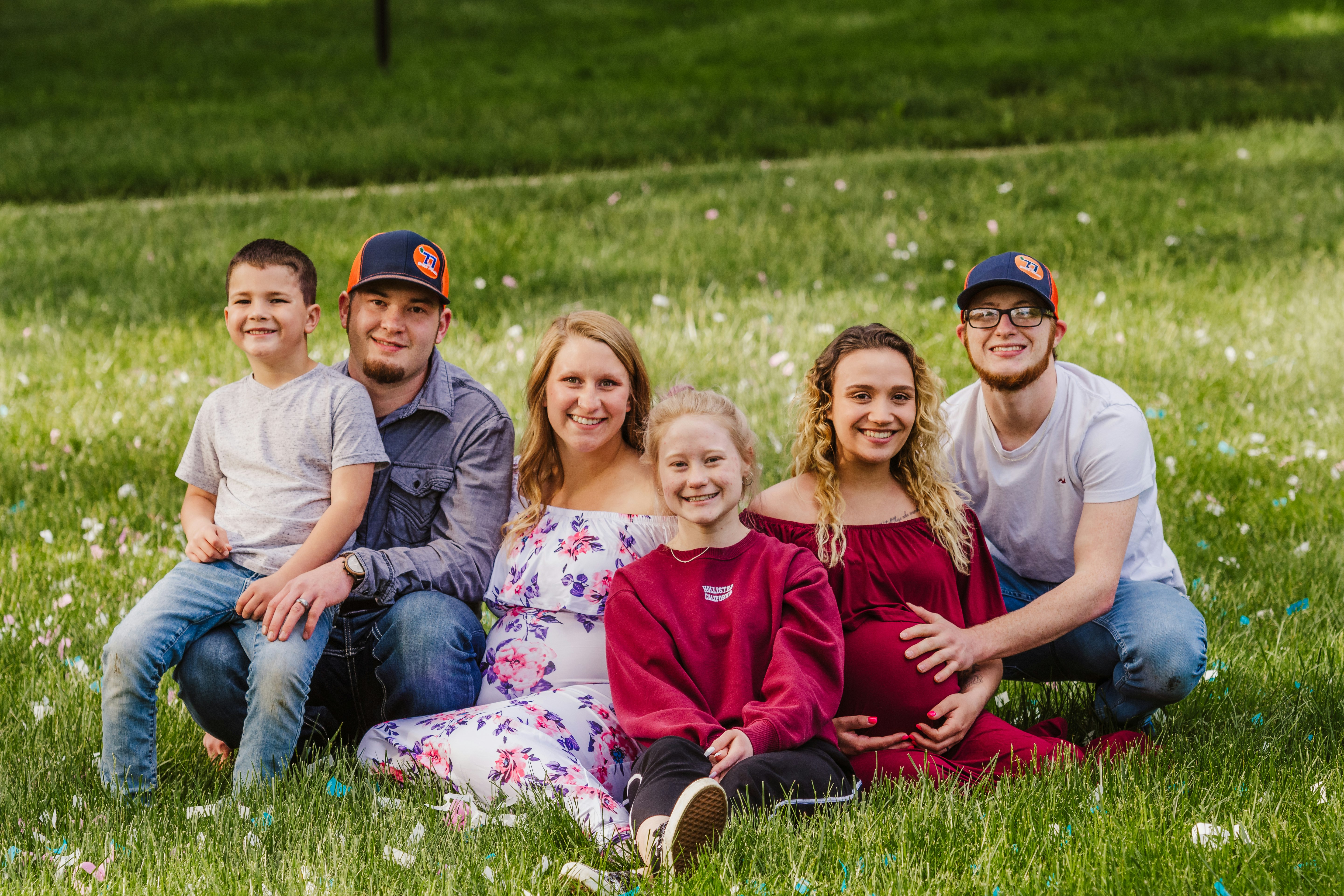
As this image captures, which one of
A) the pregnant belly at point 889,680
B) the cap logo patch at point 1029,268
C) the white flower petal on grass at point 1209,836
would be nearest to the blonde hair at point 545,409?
the pregnant belly at point 889,680

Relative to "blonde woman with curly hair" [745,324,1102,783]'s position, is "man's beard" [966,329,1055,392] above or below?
above

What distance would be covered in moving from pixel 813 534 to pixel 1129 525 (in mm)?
974

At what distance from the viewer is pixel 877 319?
7.86 metres

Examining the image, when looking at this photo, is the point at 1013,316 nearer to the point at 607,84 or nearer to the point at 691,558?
the point at 691,558

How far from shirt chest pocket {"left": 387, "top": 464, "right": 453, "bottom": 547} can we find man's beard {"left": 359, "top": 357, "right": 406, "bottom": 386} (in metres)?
0.27

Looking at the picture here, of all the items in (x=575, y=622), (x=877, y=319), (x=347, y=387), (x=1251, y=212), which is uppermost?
(x=1251, y=212)

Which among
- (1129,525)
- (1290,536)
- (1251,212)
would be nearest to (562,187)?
(1251,212)

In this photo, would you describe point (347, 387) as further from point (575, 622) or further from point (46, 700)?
point (46, 700)

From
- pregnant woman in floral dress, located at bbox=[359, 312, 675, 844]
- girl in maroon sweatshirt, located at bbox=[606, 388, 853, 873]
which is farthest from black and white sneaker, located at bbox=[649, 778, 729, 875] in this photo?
pregnant woman in floral dress, located at bbox=[359, 312, 675, 844]

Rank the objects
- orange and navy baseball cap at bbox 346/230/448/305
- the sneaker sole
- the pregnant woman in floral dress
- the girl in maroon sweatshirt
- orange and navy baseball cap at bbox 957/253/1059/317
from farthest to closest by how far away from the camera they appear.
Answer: orange and navy baseball cap at bbox 346/230/448/305 < orange and navy baseball cap at bbox 957/253/1059/317 < the pregnant woman in floral dress < the girl in maroon sweatshirt < the sneaker sole

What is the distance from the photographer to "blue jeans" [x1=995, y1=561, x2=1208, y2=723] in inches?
141

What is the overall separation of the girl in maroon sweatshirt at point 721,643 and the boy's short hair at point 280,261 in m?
1.12

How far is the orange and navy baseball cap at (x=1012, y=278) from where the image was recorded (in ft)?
11.9

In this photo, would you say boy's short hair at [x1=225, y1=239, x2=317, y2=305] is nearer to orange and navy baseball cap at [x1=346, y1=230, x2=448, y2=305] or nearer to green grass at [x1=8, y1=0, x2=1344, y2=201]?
orange and navy baseball cap at [x1=346, y1=230, x2=448, y2=305]
